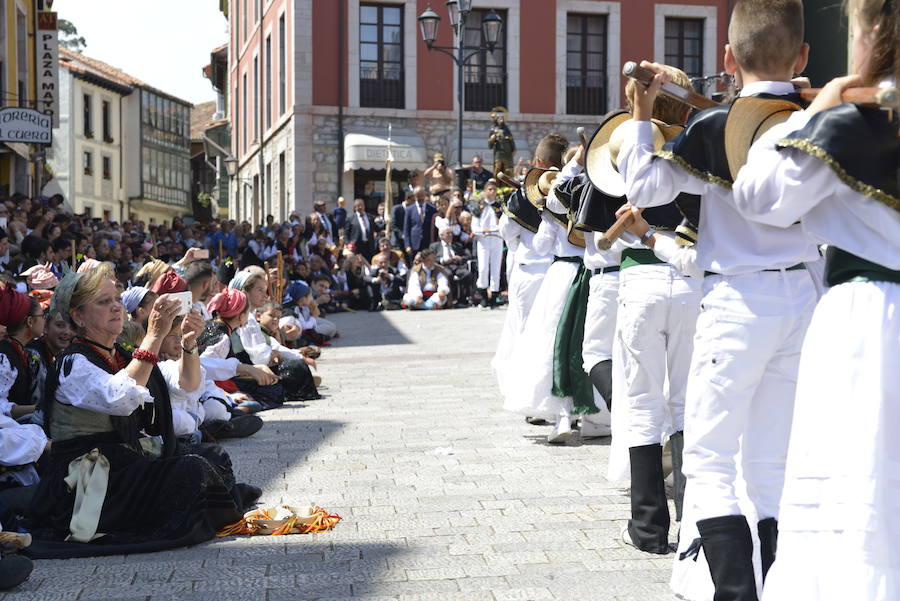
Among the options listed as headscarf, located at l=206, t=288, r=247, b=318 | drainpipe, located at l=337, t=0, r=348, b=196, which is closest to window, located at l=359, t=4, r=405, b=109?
drainpipe, located at l=337, t=0, r=348, b=196

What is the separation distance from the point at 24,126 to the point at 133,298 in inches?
524

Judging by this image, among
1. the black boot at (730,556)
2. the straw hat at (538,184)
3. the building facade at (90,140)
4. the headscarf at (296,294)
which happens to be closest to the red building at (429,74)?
the headscarf at (296,294)

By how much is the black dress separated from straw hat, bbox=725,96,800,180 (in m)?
2.90

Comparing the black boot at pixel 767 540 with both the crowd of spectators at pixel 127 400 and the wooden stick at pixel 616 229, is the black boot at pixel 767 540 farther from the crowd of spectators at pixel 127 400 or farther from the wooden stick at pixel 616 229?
the crowd of spectators at pixel 127 400

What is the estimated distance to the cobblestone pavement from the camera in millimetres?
4430

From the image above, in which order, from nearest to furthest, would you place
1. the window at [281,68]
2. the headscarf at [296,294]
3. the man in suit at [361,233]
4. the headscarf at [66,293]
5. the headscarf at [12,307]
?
1. the headscarf at [66,293]
2. the headscarf at [12,307]
3. the headscarf at [296,294]
4. the man in suit at [361,233]
5. the window at [281,68]

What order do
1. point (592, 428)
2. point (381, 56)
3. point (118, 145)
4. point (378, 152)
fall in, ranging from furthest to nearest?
1. point (118, 145)
2. point (381, 56)
3. point (378, 152)
4. point (592, 428)

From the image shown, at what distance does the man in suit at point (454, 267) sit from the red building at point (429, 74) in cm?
827

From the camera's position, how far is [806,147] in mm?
2850

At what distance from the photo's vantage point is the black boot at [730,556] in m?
3.67

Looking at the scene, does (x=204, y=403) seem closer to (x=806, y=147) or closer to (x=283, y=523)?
(x=283, y=523)

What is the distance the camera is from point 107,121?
62.7 meters

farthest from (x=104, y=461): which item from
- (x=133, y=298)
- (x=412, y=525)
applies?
(x=133, y=298)

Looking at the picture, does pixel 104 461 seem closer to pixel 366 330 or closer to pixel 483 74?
pixel 366 330
